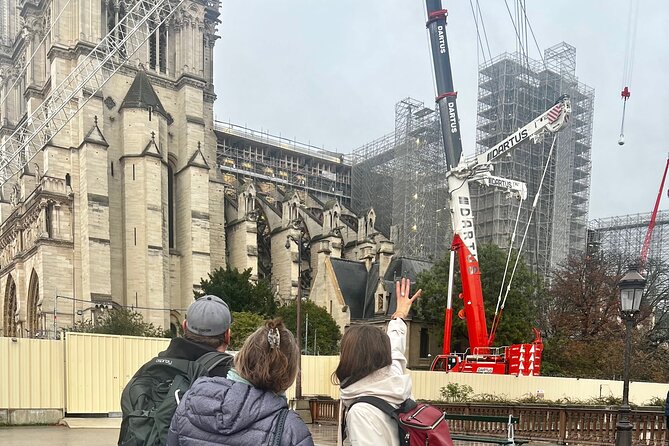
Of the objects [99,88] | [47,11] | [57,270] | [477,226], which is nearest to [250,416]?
[57,270]

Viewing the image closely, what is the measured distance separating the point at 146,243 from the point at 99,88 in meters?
10.0

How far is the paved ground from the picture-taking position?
934 cm

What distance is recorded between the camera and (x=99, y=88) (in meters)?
36.5

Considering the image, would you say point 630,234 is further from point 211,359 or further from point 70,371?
point 211,359

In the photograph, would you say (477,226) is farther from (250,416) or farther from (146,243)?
(250,416)

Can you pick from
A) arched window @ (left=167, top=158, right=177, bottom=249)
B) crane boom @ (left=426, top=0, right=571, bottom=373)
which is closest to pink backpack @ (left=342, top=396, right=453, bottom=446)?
crane boom @ (left=426, top=0, right=571, bottom=373)

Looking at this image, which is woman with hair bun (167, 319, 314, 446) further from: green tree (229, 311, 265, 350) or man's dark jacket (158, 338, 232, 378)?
green tree (229, 311, 265, 350)

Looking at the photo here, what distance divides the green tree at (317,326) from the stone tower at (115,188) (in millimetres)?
6634

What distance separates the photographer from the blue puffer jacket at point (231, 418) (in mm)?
2086

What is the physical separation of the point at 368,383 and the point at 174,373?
87 cm

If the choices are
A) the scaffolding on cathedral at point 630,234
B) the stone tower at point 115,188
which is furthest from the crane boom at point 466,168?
the scaffolding on cathedral at point 630,234

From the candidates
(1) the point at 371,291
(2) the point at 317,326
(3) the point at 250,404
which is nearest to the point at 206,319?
(3) the point at 250,404

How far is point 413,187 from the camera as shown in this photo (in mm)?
48500

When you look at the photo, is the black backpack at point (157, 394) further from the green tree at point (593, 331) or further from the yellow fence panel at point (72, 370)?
the green tree at point (593, 331)
